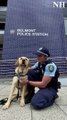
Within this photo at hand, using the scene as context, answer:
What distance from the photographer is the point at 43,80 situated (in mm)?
5359

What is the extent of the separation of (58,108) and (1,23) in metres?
22.8

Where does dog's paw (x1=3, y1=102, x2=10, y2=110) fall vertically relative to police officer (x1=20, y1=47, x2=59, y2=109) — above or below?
below

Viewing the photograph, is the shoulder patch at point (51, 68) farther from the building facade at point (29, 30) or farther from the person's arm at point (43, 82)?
the building facade at point (29, 30)

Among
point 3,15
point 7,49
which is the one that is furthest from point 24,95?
point 3,15

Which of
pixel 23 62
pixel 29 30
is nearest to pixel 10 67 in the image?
pixel 29 30

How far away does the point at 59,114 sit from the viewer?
16.5 ft

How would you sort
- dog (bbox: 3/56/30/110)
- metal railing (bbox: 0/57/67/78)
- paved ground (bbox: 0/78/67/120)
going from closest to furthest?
paved ground (bbox: 0/78/67/120) → dog (bbox: 3/56/30/110) → metal railing (bbox: 0/57/67/78)

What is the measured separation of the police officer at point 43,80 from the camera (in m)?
5.26

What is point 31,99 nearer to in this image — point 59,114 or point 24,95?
point 24,95

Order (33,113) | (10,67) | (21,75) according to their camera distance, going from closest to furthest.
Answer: (33,113) → (21,75) → (10,67)

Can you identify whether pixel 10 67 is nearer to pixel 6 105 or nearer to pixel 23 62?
pixel 23 62

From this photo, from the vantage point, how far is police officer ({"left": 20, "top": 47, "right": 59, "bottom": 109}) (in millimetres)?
5258

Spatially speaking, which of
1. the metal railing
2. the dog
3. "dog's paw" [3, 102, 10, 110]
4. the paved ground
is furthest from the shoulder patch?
the metal railing

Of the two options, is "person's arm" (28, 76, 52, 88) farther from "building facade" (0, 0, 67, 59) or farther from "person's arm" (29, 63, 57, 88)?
"building facade" (0, 0, 67, 59)
